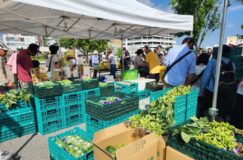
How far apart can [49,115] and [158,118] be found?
2568 mm

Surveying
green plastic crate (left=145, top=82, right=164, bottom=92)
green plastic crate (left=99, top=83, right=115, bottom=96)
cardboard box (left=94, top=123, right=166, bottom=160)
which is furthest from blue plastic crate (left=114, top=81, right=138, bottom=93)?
cardboard box (left=94, top=123, right=166, bottom=160)

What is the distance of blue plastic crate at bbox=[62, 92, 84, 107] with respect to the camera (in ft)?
13.0

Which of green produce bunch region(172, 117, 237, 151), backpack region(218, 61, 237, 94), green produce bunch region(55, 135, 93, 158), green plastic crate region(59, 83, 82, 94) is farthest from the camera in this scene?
green plastic crate region(59, 83, 82, 94)

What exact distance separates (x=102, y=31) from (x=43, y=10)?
10.1 ft

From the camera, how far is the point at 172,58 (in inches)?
144

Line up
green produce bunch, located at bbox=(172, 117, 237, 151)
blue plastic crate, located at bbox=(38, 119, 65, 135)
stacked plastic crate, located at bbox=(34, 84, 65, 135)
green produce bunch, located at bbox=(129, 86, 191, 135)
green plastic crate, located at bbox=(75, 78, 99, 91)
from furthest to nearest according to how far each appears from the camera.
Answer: green plastic crate, located at bbox=(75, 78, 99, 91)
blue plastic crate, located at bbox=(38, 119, 65, 135)
stacked plastic crate, located at bbox=(34, 84, 65, 135)
green produce bunch, located at bbox=(129, 86, 191, 135)
green produce bunch, located at bbox=(172, 117, 237, 151)

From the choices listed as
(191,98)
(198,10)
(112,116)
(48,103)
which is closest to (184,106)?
(191,98)

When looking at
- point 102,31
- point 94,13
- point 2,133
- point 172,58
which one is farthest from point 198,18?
point 2,133

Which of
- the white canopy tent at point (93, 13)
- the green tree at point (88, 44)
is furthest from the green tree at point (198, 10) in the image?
the green tree at point (88, 44)

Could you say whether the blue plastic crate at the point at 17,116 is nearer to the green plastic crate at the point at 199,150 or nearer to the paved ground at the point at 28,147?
the paved ground at the point at 28,147

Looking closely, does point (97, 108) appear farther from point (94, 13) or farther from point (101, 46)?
point (101, 46)

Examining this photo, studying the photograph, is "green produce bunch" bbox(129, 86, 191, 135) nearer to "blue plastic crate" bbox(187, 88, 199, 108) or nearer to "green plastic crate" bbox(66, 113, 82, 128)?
"blue plastic crate" bbox(187, 88, 199, 108)

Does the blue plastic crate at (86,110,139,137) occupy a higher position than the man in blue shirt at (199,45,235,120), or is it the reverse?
the man in blue shirt at (199,45,235,120)

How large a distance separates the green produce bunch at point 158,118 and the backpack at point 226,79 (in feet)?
4.63
